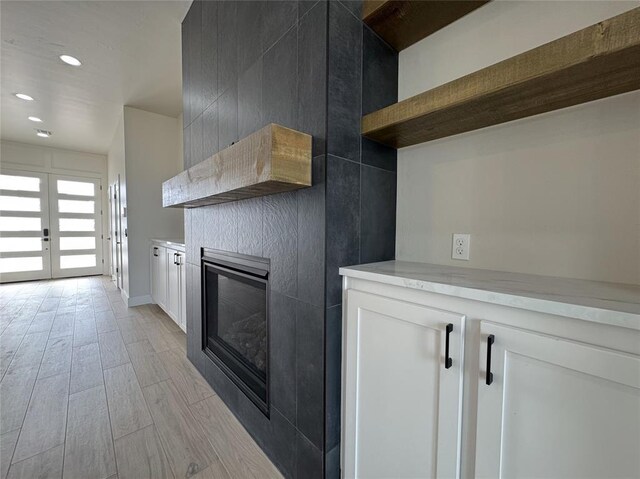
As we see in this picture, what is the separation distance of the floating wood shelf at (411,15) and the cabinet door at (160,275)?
3.17 metres

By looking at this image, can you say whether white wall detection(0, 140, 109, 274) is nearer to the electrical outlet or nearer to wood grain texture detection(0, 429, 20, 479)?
wood grain texture detection(0, 429, 20, 479)

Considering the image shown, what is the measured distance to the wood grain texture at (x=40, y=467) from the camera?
130 cm

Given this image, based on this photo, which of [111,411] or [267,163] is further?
[111,411]

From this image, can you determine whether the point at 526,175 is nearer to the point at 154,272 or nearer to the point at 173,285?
the point at 173,285

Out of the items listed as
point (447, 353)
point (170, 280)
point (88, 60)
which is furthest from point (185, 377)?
Result: point (88, 60)

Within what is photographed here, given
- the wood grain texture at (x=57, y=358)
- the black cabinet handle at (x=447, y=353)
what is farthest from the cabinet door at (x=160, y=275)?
the black cabinet handle at (x=447, y=353)

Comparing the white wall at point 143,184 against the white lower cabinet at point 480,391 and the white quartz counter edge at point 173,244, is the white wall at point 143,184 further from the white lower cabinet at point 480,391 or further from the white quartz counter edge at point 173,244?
the white lower cabinet at point 480,391

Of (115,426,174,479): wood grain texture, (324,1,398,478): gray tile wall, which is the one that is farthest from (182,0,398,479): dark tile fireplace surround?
(115,426,174,479): wood grain texture

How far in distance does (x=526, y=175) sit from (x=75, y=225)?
321 inches

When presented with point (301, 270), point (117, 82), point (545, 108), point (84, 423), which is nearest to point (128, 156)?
point (117, 82)

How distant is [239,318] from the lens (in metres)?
1.79

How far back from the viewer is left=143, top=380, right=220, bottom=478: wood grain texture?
4.52ft

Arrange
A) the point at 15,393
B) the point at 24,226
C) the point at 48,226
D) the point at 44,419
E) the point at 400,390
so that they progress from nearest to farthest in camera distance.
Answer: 1. the point at 400,390
2. the point at 44,419
3. the point at 15,393
4. the point at 24,226
5. the point at 48,226

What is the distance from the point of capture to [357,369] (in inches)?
41.8
